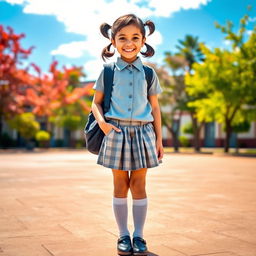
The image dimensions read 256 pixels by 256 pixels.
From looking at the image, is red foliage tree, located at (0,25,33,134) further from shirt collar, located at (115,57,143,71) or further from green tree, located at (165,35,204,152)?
shirt collar, located at (115,57,143,71)

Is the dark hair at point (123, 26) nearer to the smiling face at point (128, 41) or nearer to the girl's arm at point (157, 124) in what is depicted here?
the smiling face at point (128, 41)

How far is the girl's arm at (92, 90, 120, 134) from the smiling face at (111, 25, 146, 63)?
0.36m

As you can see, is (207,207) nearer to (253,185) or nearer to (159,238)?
(159,238)

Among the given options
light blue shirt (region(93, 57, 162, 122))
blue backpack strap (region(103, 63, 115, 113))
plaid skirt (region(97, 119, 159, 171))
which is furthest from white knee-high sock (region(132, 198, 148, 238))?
blue backpack strap (region(103, 63, 115, 113))

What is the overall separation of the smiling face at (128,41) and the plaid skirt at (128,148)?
1.72 feet

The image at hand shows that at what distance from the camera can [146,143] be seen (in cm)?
288

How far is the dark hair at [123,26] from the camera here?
2.92 m

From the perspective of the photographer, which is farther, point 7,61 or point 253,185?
point 7,61

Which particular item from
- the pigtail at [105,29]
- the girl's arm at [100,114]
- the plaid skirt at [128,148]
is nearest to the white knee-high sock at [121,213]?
the plaid skirt at [128,148]

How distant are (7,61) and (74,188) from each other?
21355 millimetres

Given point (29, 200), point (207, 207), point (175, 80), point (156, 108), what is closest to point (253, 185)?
point (207, 207)

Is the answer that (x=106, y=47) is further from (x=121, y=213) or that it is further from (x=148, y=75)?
(x=121, y=213)

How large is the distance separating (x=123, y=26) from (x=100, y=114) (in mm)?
666

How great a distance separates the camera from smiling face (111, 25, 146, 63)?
2.93 metres
